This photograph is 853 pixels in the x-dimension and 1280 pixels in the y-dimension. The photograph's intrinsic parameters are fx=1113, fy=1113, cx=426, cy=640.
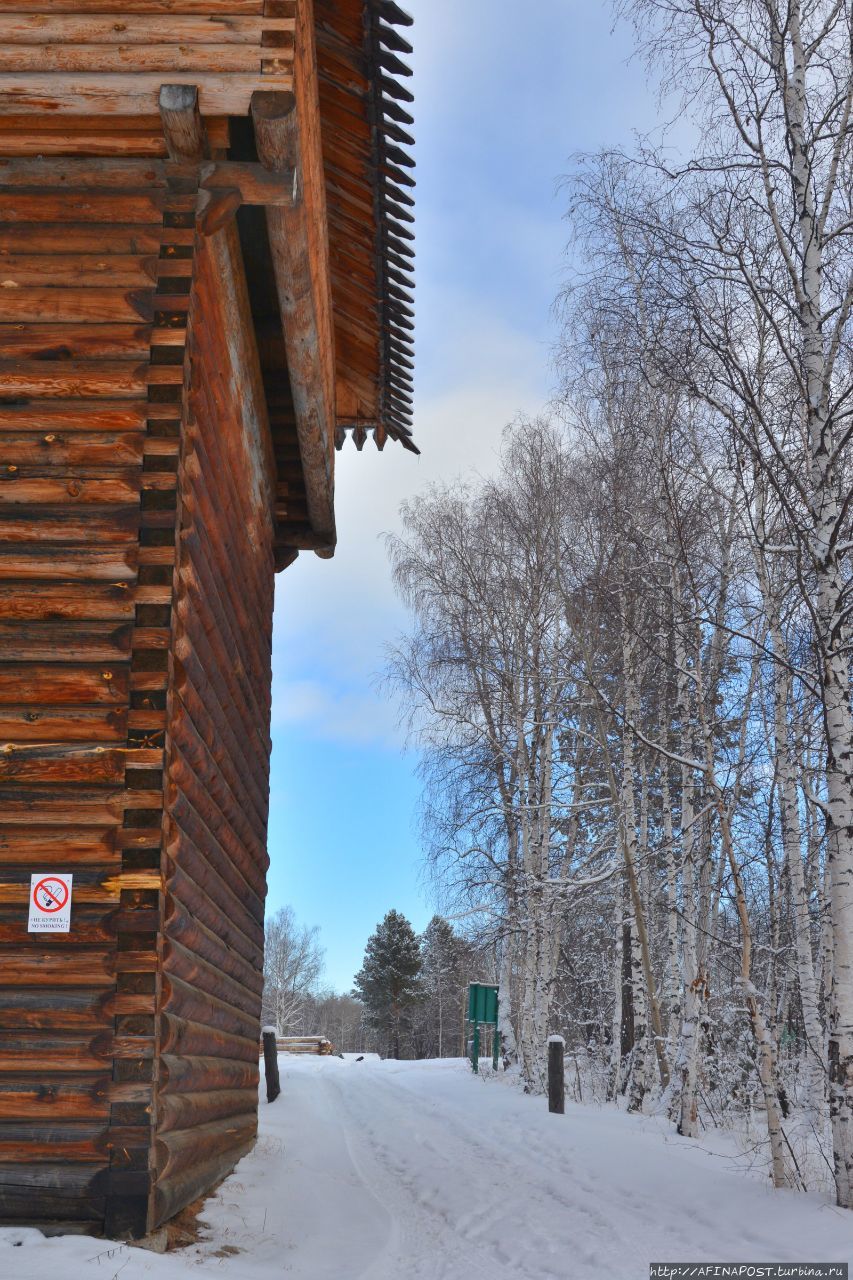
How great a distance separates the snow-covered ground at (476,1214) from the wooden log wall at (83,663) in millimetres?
477

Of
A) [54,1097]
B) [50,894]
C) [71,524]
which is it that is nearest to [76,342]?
[71,524]

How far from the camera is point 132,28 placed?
5582mm

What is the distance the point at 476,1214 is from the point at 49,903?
3946 millimetres

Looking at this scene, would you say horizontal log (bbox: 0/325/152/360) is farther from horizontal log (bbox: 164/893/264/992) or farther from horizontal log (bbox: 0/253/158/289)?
horizontal log (bbox: 164/893/264/992)

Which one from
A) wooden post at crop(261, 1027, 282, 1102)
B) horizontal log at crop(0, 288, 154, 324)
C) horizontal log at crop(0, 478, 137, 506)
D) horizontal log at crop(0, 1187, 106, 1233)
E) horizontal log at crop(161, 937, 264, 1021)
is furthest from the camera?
wooden post at crop(261, 1027, 282, 1102)

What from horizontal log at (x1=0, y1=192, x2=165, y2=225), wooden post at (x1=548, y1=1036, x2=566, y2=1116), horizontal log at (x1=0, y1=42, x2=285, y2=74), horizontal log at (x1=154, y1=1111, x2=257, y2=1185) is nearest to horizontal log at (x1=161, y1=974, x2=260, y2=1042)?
horizontal log at (x1=154, y1=1111, x2=257, y2=1185)

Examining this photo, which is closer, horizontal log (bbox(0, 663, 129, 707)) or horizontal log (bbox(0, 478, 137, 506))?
horizontal log (bbox(0, 663, 129, 707))

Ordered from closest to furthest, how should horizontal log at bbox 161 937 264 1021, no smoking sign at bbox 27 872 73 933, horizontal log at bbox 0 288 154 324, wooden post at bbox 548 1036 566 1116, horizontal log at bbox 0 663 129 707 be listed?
no smoking sign at bbox 27 872 73 933 → horizontal log at bbox 0 663 129 707 → horizontal log at bbox 161 937 264 1021 → horizontal log at bbox 0 288 154 324 → wooden post at bbox 548 1036 566 1116

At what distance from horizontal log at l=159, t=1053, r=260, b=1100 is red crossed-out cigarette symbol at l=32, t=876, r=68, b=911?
0.84 metres

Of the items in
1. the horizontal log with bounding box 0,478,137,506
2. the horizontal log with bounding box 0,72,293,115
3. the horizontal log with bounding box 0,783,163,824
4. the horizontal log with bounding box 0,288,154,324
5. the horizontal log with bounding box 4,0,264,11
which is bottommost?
the horizontal log with bounding box 0,783,163,824

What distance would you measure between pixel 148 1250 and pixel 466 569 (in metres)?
15.0

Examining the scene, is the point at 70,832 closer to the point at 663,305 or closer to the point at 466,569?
the point at 663,305

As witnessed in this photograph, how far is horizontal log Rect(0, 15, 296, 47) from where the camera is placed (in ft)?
18.2

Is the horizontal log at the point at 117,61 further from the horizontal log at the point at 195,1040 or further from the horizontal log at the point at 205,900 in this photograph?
the horizontal log at the point at 195,1040
